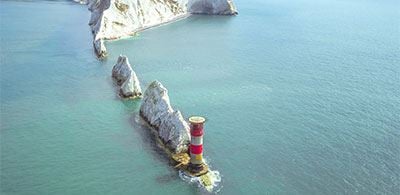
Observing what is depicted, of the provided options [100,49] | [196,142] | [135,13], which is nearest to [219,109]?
[196,142]

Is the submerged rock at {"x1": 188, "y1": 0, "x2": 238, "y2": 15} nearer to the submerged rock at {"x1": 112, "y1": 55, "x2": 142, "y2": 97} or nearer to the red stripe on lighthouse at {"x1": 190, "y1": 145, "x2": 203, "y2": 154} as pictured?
the submerged rock at {"x1": 112, "y1": 55, "x2": 142, "y2": 97}

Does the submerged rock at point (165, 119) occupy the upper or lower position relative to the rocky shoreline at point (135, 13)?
upper

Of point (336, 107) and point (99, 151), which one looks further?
point (336, 107)

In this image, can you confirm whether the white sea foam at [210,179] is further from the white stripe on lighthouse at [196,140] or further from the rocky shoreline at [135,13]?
the rocky shoreline at [135,13]

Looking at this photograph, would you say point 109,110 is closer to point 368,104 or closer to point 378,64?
point 368,104

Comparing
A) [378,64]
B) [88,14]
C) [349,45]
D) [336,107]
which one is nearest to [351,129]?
[336,107]

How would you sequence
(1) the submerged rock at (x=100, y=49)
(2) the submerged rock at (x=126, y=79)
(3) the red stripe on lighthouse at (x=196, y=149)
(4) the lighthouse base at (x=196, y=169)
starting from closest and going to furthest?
(3) the red stripe on lighthouse at (x=196, y=149) < (4) the lighthouse base at (x=196, y=169) < (2) the submerged rock at (x=126, y=79) < (1) the submerged rock at (x=100, y=49)

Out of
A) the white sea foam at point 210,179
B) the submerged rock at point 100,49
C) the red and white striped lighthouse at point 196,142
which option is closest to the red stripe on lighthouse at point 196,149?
the red and white striped lighthouse at point 196,142
